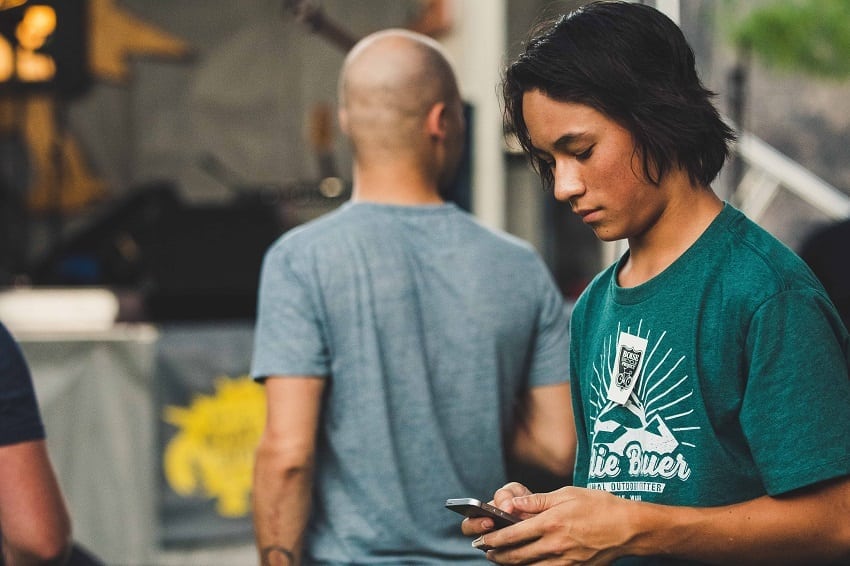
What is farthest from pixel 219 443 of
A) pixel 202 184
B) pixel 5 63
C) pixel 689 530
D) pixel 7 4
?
pixel 202 184

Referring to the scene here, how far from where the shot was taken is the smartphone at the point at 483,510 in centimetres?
137

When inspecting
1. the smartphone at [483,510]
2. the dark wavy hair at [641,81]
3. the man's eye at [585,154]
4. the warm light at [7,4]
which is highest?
the warm light at [7,4]

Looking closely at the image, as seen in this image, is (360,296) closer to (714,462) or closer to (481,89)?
(714,462)

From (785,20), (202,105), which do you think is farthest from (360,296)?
(202,105)

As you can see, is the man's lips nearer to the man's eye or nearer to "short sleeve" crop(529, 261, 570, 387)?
the man's eye

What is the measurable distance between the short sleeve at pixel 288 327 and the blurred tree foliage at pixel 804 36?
749 cm

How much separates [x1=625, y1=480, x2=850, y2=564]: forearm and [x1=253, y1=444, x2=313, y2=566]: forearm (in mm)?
970

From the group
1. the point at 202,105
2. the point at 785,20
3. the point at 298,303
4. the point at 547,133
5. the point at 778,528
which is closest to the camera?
the point at 778,528

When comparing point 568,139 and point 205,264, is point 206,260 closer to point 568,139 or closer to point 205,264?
point 205,264

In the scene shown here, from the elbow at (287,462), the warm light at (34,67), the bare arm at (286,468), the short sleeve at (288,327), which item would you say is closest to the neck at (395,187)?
the short sleeve at (288,327)

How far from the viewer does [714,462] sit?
133 centimetres

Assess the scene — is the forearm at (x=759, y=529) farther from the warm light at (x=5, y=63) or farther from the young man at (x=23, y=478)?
the warm light at (x=5, y=63)

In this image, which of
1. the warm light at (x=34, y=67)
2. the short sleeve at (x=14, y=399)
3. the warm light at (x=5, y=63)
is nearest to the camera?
the short sleeve at (x=14, y=399)

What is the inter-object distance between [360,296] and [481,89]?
2671 millimetres
